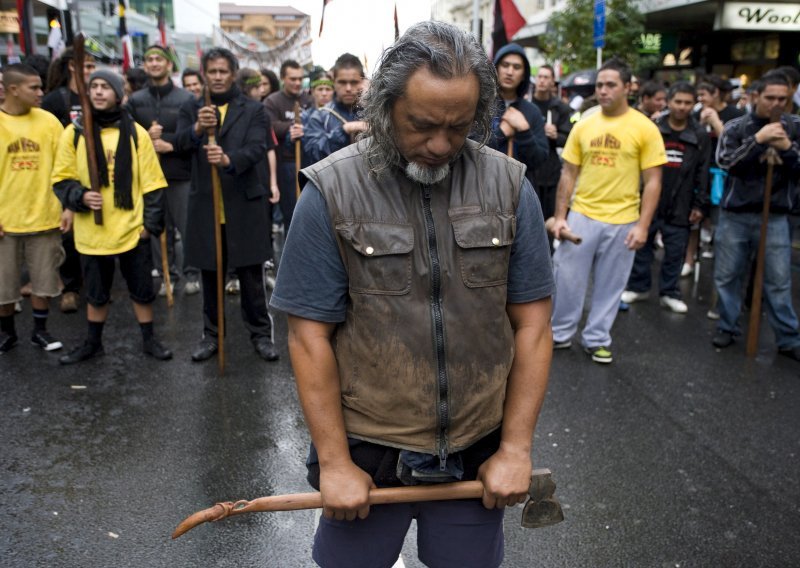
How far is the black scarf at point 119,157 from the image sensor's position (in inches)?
197

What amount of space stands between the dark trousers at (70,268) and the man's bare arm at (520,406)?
5.76 metres

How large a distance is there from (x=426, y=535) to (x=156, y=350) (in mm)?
3945

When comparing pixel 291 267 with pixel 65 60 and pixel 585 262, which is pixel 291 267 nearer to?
pixel 585 262

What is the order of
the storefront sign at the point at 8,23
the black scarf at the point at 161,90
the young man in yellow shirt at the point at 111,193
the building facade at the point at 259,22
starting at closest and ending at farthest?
the young man in yellow shirt at the point at 111,193 → the black scarf at the point at 161,90 → the storefront sign at the point at 8,23 → the building facade at the point at 259,22

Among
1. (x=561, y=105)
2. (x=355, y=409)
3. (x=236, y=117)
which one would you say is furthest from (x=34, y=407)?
(x=561, y=105)

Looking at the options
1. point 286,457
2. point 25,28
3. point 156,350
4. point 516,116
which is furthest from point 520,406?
point 25,28

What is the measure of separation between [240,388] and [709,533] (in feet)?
9.90

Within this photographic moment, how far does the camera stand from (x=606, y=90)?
5230mm

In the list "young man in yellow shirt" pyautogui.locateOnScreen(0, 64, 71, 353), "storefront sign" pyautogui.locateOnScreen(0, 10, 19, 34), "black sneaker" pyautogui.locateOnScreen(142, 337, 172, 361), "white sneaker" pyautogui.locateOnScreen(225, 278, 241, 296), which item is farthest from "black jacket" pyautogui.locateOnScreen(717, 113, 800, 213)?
"storefront sign" pyautogui.locateOnScreen(0, 10, 19, 34)

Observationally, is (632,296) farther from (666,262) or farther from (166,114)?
(166,114)

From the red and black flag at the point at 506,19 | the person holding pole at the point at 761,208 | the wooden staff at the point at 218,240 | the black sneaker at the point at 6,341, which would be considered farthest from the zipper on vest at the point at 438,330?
the red and black flag at the point at 506,19

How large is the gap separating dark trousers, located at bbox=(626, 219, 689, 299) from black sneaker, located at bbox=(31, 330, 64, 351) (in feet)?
16.9

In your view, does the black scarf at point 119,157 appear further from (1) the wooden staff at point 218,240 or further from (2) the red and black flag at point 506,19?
(2) the red and black flag at point 506,19

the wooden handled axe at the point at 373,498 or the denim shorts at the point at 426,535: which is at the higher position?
the wooden handled axe at the point at 373,498
